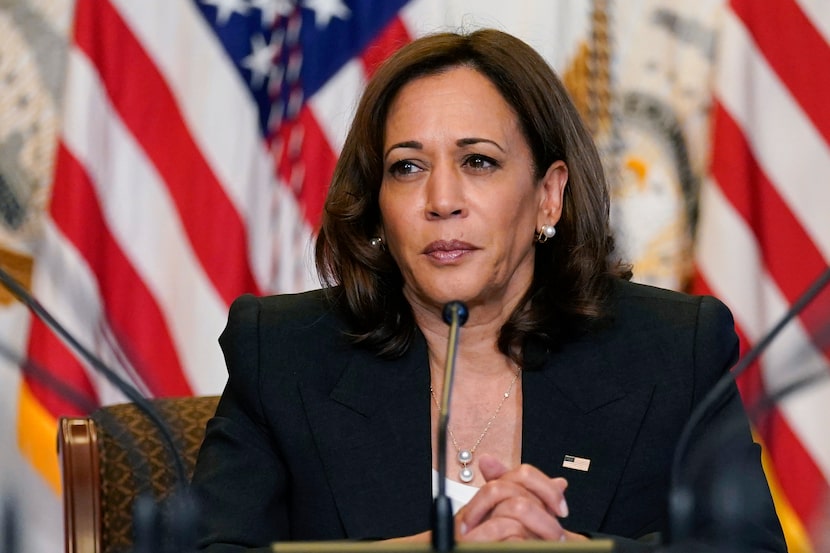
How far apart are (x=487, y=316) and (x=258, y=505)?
560mm

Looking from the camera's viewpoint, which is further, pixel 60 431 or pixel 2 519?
pixel 60 431

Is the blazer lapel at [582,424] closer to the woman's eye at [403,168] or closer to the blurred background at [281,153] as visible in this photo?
the woman's eye at [403,168]

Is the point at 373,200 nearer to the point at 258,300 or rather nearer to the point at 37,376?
the point at 258,300

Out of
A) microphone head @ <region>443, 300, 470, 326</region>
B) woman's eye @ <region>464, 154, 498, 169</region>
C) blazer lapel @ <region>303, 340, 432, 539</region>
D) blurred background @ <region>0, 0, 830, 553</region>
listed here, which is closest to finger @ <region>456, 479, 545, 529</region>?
blazer lapel @ <region>303, 340, 432, 539</region>

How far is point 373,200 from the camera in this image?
2469 mm

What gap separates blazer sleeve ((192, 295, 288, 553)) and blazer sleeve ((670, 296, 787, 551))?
0.72m

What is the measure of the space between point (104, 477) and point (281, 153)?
52.1 inches

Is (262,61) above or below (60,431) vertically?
above

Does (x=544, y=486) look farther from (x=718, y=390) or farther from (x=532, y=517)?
(x=718, y=390)

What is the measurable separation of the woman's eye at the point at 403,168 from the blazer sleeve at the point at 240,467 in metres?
0.39

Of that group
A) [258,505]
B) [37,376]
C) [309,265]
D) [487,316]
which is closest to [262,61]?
[309,265]

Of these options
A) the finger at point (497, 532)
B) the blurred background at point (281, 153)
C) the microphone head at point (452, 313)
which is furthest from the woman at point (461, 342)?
the blurred background at point (281, 153)

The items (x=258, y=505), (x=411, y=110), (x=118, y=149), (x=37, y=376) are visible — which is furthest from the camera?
(x=118, y=149)

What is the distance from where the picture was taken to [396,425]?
7.38 ft
